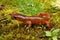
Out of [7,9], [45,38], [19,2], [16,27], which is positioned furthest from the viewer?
[19,2]

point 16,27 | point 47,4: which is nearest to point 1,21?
point 16,27

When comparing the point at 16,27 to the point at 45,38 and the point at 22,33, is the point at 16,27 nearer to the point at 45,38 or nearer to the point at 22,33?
the point at 22,33

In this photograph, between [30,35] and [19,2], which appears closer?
[30,35]

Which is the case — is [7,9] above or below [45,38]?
above

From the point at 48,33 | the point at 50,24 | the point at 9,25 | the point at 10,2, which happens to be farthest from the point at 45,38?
the point at 10,2

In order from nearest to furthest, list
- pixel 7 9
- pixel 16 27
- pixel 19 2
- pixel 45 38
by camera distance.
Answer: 1. pixel 45 38
2. pixel 16 27
3. pixel 7 9
4. pixel 19 2

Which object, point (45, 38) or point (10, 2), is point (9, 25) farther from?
point (10, 2)
